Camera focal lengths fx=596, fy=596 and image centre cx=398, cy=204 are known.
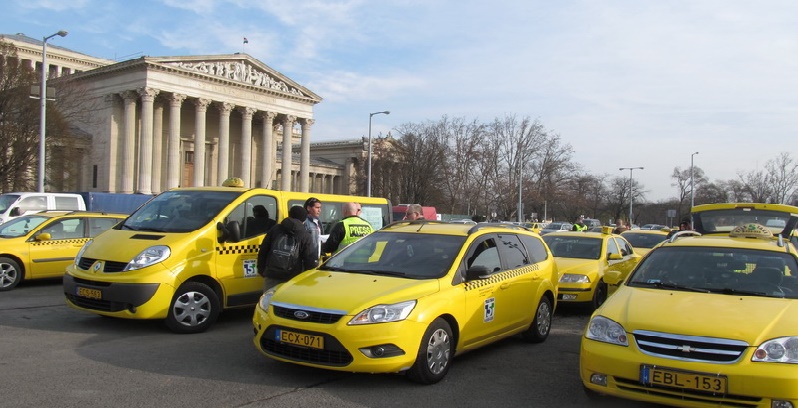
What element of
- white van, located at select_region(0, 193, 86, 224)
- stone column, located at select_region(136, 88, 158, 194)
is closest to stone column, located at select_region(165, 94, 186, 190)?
stone column, located at select_region(136, 88, 158, 194)

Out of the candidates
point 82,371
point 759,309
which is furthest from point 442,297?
point 82,371

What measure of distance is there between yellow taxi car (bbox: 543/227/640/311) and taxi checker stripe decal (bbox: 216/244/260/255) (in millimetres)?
5263

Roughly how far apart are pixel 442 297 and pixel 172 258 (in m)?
3.70

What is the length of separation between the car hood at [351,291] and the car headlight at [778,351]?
2723 millimetres

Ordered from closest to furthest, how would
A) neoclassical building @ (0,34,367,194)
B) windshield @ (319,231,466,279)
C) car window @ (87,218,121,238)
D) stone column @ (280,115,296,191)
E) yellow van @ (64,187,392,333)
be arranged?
windshield @ (319,231,466,279) < yellow van @ (64,187,392,333) < car window @ (87,218,121,238) < neoclassical building @ (0,34,367,194) < stone column @ (280,115,296,191)

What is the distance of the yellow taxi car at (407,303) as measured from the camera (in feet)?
17.5

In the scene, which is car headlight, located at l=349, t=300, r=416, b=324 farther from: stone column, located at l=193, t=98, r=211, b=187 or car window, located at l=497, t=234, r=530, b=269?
stone column, located at l=193, t=98, r=211, b=187

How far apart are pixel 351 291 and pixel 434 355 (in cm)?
100

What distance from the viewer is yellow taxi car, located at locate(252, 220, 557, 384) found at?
532 cm

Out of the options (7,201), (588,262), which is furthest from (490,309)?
(7,201)

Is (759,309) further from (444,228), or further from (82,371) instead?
(82,371)

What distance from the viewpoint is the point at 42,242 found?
38.9 feet

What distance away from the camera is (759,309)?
5012mm

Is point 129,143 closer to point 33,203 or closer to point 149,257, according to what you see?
point 33,203
